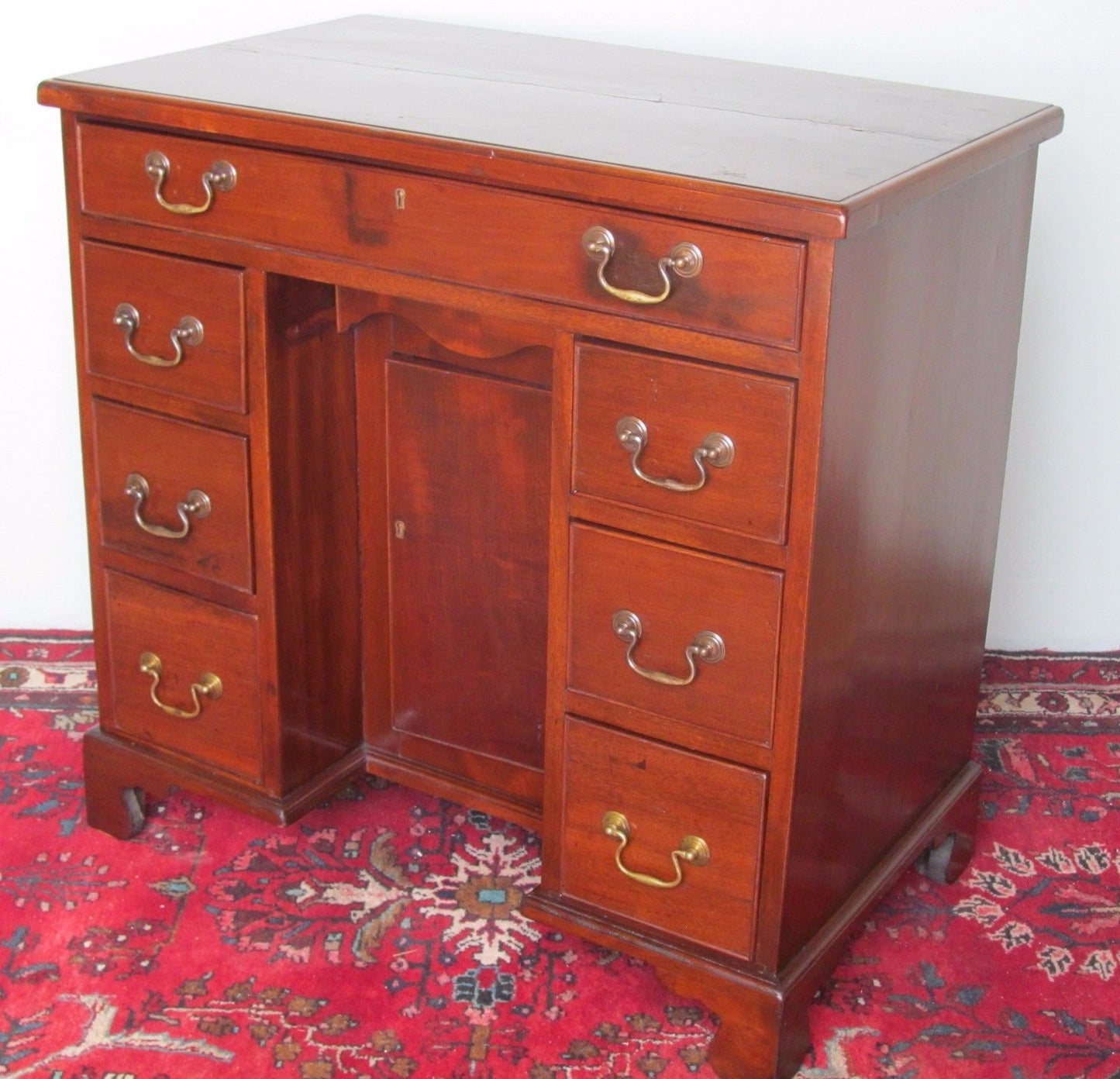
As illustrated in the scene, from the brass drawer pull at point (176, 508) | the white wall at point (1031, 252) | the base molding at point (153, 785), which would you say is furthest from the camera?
the white wall at point (1031, 252)

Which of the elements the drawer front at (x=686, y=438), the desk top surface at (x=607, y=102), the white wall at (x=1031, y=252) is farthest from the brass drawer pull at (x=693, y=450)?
the white wall at (x=1031, y=252)

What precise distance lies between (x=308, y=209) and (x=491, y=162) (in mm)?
266

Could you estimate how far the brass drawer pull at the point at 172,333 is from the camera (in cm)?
203

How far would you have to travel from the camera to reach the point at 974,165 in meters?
1.77

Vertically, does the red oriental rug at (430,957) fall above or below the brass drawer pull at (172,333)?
below

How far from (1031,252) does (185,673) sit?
1.36 m

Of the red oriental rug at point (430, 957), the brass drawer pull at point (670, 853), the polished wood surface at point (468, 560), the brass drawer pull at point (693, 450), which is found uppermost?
the brass drawer pull at point (693, 450)

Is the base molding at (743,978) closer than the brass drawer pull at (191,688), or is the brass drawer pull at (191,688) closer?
the base molding at (743,978)

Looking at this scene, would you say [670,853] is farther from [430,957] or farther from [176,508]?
[176,508]

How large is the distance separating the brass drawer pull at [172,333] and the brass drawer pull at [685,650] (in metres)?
0.62

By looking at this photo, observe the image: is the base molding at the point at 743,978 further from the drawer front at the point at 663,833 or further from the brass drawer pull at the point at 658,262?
the brass drawer pull at the point at 658,262

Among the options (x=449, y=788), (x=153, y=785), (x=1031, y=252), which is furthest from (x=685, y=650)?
(x=1031, y=252)

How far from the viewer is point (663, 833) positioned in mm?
1907

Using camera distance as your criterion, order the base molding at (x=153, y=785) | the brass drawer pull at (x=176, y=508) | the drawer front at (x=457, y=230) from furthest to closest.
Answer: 1. the base molding at (x=153, y=785)
2. the brass drawer pull at (x=176, y=508)
3. the drawer front at (x=457, y=230)
